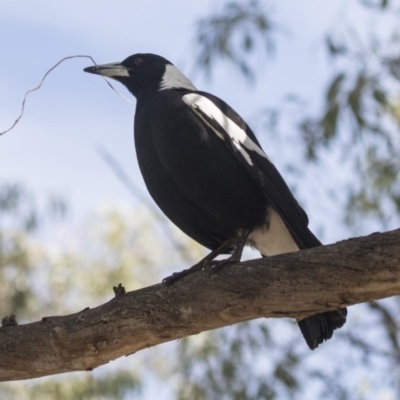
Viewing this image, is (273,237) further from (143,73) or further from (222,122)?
(143,73)

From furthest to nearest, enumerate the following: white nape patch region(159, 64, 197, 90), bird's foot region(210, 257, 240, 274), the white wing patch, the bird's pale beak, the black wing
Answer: the bird's pale beak
white nape patch region(159, 64, 197, 90)
the white wing patch
the black wing
bird's foot region(210, 257, 240, 274)

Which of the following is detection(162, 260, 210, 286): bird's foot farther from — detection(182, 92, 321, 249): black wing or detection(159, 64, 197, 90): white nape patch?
detection(159, 64, 197, 90): white nape patch

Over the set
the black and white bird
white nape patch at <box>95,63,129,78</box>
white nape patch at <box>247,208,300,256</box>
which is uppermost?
white nape patch at <box>95,63,129,78</box>

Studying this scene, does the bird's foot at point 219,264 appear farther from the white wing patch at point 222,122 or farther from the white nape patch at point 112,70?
the white nape patch at point 112,70

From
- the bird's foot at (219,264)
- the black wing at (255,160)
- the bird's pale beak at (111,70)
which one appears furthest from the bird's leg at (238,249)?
the bird's pale beak at (111,70)

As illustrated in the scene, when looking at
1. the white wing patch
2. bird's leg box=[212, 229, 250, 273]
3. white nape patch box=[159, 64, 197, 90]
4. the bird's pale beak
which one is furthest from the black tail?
the bird's pale beak

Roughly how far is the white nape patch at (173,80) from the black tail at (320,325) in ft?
3.87

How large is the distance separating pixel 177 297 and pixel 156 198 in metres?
0.74

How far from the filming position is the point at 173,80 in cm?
383

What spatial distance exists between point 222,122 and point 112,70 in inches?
32.8

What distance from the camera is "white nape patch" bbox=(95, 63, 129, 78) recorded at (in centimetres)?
392

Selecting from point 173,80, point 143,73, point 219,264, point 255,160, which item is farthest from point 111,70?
point 219,264

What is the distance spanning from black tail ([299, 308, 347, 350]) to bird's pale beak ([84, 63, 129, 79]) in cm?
149

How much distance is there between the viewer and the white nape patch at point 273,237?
3.27 metres
